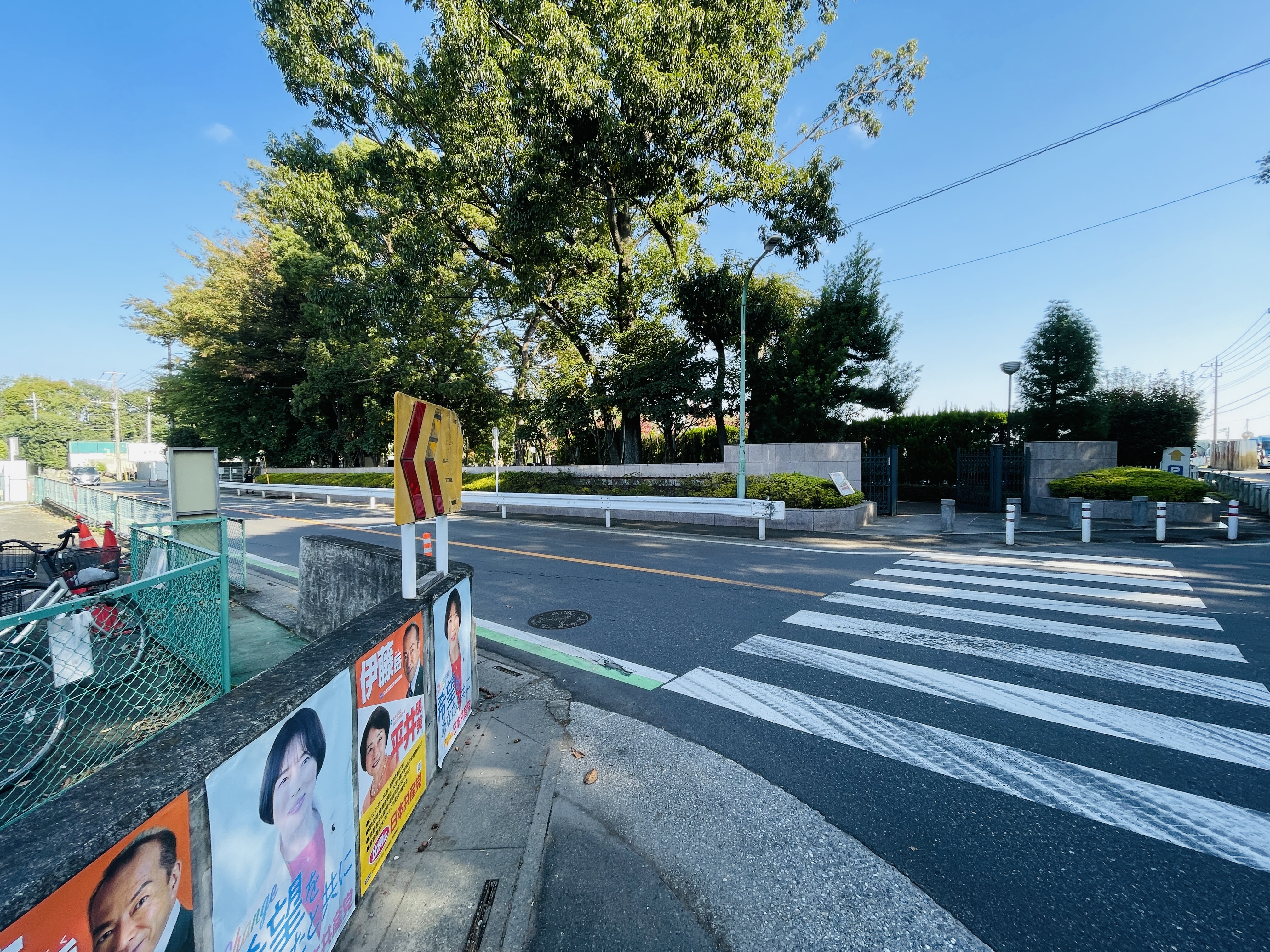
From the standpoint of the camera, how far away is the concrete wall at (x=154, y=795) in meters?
1.03

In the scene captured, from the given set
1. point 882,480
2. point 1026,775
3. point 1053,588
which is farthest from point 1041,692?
point 882,480

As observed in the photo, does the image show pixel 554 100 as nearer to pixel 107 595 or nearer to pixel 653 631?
pixel 653 631

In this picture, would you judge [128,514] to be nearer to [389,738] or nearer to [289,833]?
[389,738]

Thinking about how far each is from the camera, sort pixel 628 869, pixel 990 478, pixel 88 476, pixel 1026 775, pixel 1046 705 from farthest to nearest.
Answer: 1. pixel 88 476
2. pixel 990 478
3. pixel 1046 705
4. pixel 1026 775
5. pixel 628 869

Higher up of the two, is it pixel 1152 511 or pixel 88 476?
pixel 88 476

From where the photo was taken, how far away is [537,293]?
16.7 m

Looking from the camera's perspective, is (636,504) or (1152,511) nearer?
(1152,511)

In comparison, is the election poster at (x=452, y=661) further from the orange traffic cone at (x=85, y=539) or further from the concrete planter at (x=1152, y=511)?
the concrete planter at (x=1152, y=511)

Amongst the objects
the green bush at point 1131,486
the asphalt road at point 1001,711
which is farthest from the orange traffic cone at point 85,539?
the green bush at point 1131,486

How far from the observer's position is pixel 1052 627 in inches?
212

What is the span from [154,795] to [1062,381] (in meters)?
21.6

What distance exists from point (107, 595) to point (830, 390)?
1580cm

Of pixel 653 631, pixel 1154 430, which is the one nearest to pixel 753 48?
pixel 653 631

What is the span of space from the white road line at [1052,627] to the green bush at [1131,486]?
9.79 metres
